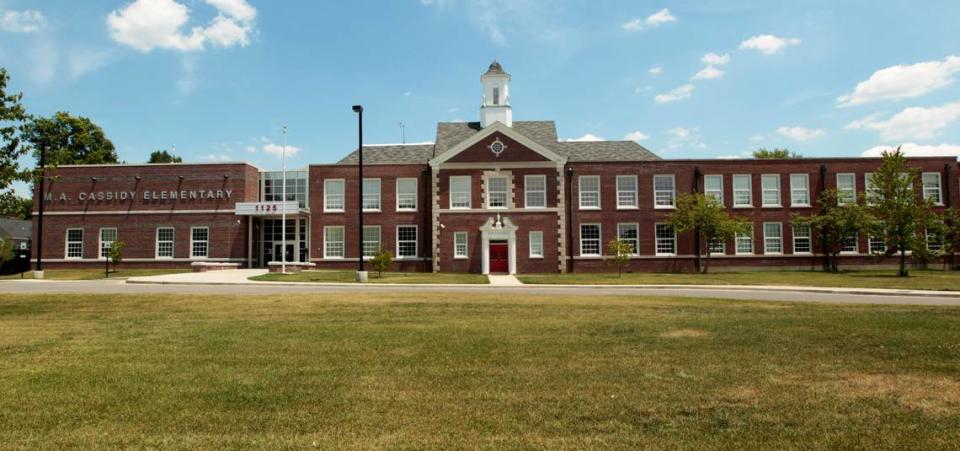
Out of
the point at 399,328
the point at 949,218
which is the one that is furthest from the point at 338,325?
the point at 949,218

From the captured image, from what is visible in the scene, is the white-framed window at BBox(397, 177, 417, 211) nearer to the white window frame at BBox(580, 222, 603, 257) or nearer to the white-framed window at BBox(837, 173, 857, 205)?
the white window frame at BBox(580, 222, 603, 257)

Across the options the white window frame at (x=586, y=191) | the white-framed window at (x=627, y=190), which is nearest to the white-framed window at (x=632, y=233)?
the white-framed window at (x=627, y=190)

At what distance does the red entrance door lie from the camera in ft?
137

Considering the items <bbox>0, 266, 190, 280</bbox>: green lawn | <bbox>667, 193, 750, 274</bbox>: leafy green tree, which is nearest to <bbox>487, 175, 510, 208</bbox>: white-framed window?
<bbox>667, 193, 750, 274</bbox>: leafy green tree

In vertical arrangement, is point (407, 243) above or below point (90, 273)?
above

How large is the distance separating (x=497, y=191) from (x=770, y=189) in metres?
18.7

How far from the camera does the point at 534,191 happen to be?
4219 cm

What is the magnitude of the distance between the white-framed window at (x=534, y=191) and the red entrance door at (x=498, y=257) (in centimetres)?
320

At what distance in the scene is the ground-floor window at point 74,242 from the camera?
45.0 metres

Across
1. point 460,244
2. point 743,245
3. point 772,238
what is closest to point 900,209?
point 772,238

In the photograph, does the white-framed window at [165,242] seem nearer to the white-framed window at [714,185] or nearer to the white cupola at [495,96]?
the white cupola at [495,96]

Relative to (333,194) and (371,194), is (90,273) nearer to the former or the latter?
(333,194)

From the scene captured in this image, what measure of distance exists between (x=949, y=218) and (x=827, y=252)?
7.70 metres

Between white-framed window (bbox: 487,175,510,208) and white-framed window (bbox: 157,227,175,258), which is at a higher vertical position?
white-framed window (bbox: 487,175,510,208)
